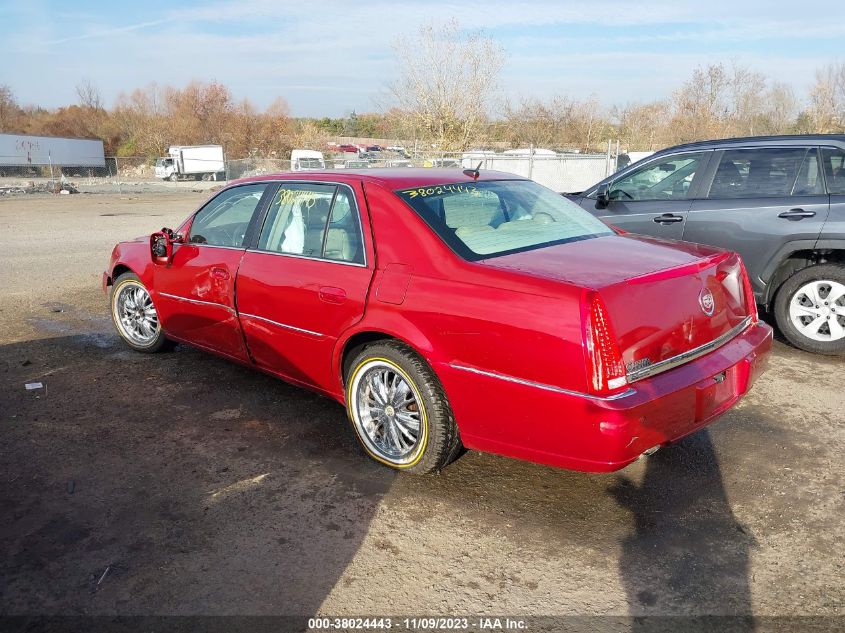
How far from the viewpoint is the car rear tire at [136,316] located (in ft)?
19.7

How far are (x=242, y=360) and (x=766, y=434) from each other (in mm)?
3406

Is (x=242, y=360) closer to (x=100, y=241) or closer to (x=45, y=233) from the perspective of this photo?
(x=100, y=241)

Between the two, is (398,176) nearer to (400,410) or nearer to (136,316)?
(400,410)

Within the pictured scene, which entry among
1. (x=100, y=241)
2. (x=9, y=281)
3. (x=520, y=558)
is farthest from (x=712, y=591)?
(x=100, y=241)

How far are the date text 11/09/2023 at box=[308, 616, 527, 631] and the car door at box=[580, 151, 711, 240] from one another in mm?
4612

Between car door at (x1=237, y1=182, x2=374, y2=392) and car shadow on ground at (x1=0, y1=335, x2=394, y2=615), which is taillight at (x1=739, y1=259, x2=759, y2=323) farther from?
car shadow on ground at (x1=0, y1=335, x2=394, y2=615)

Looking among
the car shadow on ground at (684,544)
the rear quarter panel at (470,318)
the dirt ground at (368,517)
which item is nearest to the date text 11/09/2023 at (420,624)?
the dirt ground at (368,517)

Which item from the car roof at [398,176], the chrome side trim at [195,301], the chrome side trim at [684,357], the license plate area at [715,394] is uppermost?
the car roof at [398,176]

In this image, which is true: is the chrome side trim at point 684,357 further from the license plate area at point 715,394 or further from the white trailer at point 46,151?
the white trailer at point 46,151

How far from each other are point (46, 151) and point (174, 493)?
48.9 meters

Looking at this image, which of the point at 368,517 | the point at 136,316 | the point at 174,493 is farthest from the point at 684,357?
the point at 136,316

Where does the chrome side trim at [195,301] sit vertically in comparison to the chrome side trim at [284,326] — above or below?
above

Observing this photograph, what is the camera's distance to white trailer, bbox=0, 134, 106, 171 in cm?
4216

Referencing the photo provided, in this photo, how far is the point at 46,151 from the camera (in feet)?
149
